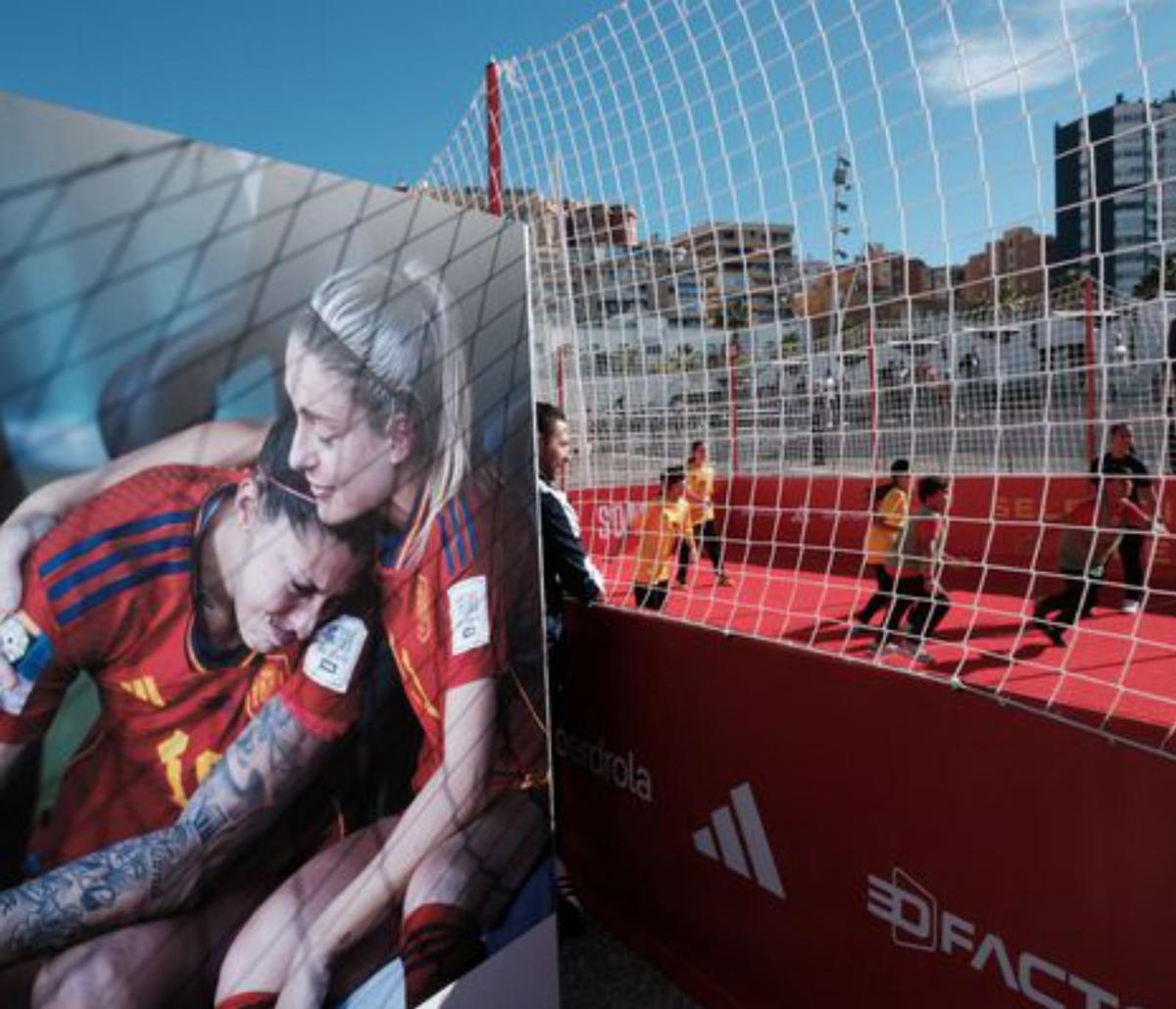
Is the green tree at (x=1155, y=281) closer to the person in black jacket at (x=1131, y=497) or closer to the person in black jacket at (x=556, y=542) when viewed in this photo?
the person in black jacket at (x=556, y=542)

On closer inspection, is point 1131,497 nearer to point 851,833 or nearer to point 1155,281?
point 1155,281

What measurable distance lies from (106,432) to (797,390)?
3.97m

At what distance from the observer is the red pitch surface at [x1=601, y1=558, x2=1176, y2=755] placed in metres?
2.43

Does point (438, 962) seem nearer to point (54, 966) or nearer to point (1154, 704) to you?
point (54, 966)

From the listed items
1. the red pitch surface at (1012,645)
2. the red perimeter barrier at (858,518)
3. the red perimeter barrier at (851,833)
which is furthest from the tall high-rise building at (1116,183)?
the red perimeter barrier at (858,518)

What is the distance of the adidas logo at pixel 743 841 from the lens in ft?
9.83

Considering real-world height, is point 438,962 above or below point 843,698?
below

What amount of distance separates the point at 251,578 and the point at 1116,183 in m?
2.18

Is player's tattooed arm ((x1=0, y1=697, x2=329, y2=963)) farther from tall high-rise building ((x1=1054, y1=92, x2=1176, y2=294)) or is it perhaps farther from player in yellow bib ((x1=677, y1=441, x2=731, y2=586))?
player in yellow bib ((x1=677, y1=441, x2=731, y2=586))

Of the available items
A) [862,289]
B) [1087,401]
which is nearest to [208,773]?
[862,289]

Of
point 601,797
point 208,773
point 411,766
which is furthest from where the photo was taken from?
point 601,797

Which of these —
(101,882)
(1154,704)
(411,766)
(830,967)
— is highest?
(101,882)

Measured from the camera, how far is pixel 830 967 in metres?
2.80

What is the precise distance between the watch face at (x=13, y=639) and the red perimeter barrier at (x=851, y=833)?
201cm
